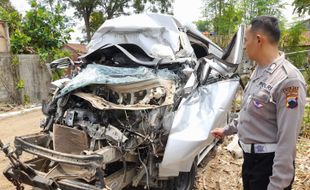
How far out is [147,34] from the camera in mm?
4762

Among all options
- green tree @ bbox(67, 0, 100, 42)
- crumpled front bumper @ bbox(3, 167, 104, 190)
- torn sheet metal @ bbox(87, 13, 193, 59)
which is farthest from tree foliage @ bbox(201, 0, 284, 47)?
crumpled front bumper @ bbox(3, 167, 104, 190)

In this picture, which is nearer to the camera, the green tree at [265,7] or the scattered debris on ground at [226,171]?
the scattered debris on ground at [226,171]

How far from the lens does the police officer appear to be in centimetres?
197

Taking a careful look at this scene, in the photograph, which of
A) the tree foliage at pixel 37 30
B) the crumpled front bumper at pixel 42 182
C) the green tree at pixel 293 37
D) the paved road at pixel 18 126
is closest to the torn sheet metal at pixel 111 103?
the crumpled front bumper at pixel 42 182

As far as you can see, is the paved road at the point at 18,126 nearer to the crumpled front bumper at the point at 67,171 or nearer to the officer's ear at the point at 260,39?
the crumpled front bumper at the point at 67,171

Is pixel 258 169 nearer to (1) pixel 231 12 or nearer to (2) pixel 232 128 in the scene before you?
(2) pixel 232 128

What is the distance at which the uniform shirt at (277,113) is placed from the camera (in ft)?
6.44

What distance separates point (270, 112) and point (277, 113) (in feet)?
0.24

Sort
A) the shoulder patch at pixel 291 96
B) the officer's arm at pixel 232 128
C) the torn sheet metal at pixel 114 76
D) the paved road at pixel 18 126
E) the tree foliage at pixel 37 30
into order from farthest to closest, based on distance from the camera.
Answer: the tree foliage at pixel 37 30
the paved road at pixel 18 126
the torn sheet metal at pixel 114 76
the officer's arm at pixel 232 128
the shoulder patch at pixel 291 96

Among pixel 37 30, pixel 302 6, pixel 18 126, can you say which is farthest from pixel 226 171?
pixel 302 6

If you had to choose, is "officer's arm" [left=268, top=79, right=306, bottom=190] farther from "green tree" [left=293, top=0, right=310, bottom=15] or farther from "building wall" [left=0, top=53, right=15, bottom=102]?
"green tree" [left=293, top=0, right=310, bottom=15]

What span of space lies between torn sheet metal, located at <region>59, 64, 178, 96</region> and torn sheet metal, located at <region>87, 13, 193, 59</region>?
421 mm

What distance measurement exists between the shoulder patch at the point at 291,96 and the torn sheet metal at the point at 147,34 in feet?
8.45

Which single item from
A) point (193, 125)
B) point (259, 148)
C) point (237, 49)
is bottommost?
point (193, 125)
